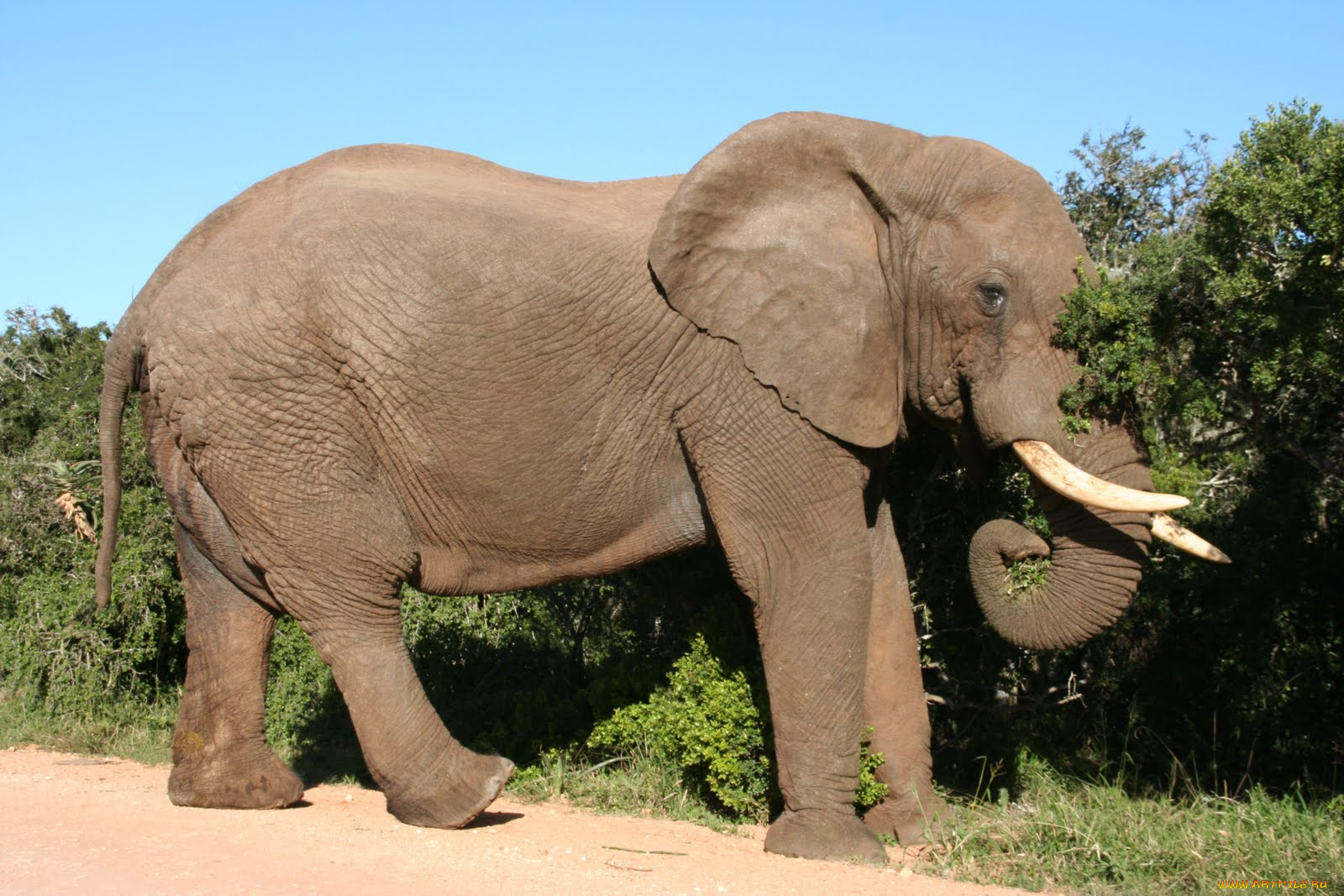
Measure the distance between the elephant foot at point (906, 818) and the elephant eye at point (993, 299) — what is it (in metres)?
2.44

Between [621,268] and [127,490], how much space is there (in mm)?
5180

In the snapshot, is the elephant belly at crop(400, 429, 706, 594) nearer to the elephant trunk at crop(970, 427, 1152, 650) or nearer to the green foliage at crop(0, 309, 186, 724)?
the elephant trunk at crop(970, 427, 1152, 650)

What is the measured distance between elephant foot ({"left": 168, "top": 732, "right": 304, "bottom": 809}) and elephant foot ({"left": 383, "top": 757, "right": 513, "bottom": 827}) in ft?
2.98

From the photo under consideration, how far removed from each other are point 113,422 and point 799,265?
12.3ft

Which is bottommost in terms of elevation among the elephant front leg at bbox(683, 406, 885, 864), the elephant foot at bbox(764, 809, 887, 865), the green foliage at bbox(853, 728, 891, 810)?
the elephant foot at bbox(764, 809, 887, 865)

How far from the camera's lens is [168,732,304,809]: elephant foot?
6.82 m

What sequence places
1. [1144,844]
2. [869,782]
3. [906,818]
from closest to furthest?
[1144,844], [869,782], [906,818]

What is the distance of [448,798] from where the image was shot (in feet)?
20.6

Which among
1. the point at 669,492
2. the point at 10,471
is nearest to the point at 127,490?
the point at 10,471

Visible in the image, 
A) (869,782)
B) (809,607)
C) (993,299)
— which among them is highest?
(993,299)

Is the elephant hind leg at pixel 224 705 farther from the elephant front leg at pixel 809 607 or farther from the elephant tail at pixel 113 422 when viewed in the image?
the elephant front leg at pixel 809 607

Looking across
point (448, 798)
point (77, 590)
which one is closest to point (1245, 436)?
point (448, 798)

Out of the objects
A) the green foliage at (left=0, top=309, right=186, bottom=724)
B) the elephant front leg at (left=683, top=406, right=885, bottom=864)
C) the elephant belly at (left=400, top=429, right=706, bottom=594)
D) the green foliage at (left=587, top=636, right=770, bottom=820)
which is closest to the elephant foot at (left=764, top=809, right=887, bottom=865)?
the elephant front leg at (left=683, top=406, right=885, bottom=864)

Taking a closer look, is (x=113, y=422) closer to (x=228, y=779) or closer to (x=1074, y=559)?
(x=228, y=779)
